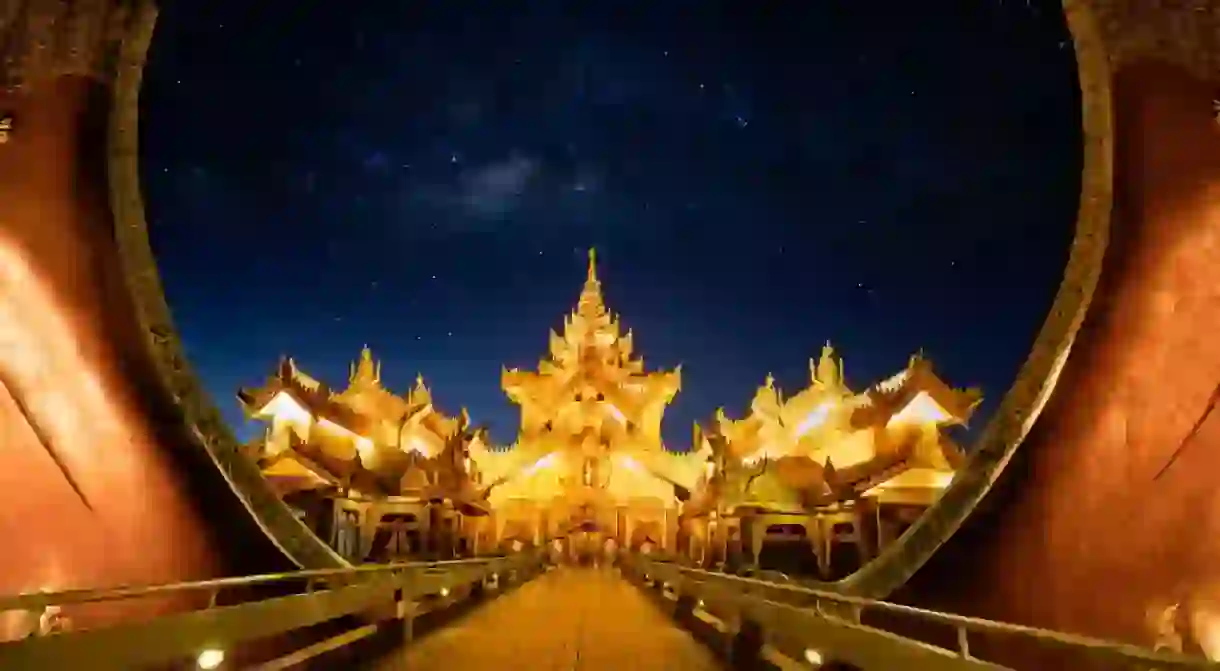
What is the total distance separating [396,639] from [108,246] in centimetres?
388

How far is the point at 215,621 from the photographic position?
4.71 metres

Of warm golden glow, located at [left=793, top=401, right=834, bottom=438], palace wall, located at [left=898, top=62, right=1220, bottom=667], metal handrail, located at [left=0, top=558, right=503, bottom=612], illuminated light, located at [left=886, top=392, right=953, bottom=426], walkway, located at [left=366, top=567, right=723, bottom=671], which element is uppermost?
warm golden glow, located at [left=793, top=401, right=834, bottom=438]

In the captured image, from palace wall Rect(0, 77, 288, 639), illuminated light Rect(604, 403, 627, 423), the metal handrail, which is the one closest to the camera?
the metal handrail

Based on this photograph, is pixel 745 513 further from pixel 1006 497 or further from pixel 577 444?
pixel 577 444

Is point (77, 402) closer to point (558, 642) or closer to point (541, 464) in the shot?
point (558, 642)

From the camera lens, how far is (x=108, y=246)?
7.53m

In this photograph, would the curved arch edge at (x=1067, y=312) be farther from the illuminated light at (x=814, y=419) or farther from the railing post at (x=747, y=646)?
the illuminated light at (x=814, y=419)

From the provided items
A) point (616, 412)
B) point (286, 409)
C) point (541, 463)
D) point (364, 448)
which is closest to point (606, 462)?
point (541, 463)

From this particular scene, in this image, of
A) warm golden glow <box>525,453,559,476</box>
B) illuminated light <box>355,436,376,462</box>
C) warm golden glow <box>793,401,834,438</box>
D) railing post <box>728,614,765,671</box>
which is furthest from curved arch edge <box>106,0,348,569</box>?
→ warm golden glow <box>525,453,559,476</box>

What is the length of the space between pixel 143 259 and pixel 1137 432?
272 inches

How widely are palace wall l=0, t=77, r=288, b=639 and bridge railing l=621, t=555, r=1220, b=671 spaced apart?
4.09 meters

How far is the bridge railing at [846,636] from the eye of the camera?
345cm

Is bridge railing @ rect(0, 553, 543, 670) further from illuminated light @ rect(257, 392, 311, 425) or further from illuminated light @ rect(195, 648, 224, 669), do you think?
illuminated light @ rect(257, 392, 311, 425)

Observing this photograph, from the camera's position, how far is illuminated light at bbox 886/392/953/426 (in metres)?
24.1
